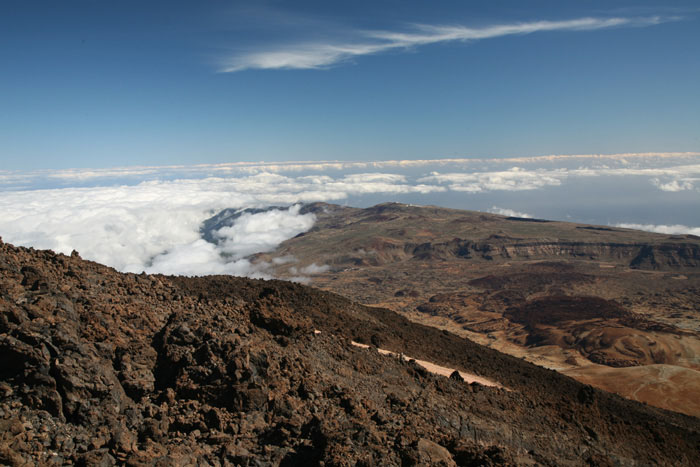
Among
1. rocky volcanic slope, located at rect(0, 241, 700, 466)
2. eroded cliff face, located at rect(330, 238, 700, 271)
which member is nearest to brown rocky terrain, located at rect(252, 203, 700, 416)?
eroded cliff face, located at rect(330, 238, 700, 271)

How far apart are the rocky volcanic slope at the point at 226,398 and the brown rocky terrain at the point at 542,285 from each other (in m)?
22.3

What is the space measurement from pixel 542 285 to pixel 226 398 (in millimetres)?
98956

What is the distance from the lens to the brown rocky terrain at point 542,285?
169 ft

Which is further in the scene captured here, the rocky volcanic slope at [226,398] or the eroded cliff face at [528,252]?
the eroded cliff face at [528,252]

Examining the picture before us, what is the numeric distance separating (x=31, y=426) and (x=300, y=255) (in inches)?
5539

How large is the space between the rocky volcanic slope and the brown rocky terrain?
22285 mm

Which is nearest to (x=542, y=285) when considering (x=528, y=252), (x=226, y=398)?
(x=528, y=252)

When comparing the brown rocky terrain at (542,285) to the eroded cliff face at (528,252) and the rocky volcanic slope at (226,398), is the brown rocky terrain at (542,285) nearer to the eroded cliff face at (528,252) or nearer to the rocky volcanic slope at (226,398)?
the eroded cliff face at (528,252)

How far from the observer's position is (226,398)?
970 cm

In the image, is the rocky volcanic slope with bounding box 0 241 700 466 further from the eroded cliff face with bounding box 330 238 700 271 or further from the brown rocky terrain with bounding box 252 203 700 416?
the eroded cliff face with bounding box 330 238 700 271

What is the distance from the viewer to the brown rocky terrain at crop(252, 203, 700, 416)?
51.7 m

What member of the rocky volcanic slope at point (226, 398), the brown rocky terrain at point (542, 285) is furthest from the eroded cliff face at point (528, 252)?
the rocky volcanic slope at point (226, 398)

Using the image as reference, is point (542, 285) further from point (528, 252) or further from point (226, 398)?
point (226, 398)

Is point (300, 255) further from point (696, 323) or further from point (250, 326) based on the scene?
point (250, 326)
